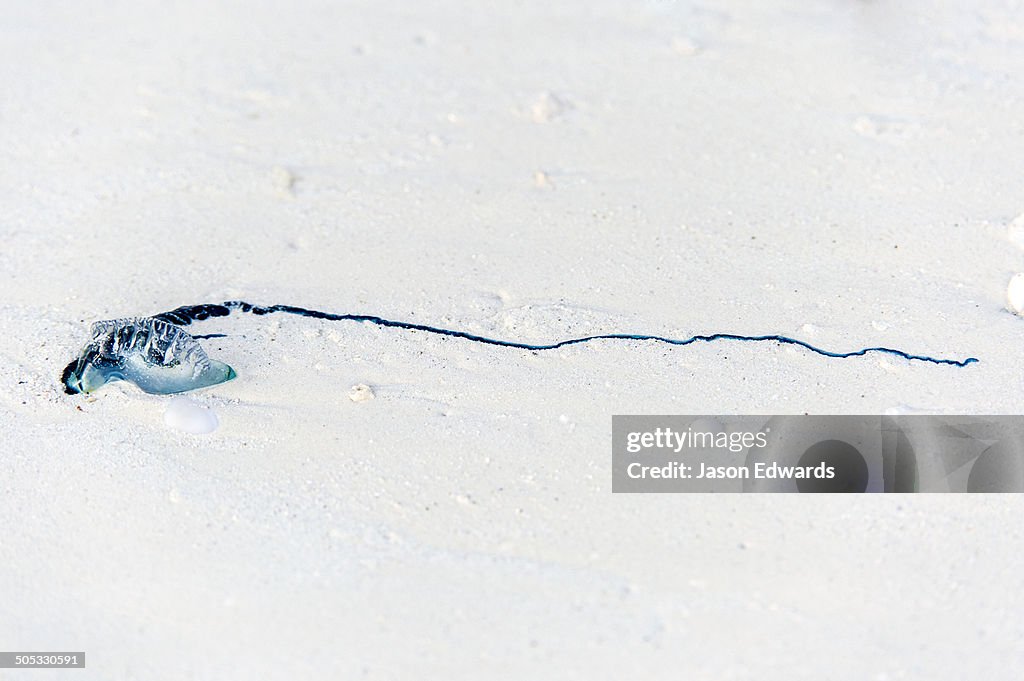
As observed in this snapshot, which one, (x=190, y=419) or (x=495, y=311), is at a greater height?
(x=495, y=311)

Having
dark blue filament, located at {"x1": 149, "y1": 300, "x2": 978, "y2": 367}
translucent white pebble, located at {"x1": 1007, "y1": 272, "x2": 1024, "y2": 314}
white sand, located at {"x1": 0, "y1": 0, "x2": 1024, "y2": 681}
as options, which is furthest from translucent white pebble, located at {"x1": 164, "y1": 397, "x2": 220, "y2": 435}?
translucent white pebble, located at {"x1": 1007, "y1": 272, "x2": 1024, "y2": 314}

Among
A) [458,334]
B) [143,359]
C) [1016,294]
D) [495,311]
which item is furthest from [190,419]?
[1016,294]

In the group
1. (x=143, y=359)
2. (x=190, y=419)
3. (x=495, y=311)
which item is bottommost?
(x=190, y=419)

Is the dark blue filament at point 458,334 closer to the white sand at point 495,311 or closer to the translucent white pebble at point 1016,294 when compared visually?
the white sand at point 495,311

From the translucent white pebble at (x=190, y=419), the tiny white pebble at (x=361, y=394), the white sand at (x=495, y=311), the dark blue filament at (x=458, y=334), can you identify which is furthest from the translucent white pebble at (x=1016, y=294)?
the translucent white pebble at (x=190, y=419)

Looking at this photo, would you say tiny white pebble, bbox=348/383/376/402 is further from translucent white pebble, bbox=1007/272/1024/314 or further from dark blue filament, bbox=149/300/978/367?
translucent white pebble, bbox=1007/272/1024/314

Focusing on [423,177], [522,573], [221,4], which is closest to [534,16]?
[423,177]

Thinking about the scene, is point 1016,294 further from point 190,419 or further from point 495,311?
point 190,419
